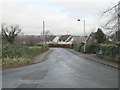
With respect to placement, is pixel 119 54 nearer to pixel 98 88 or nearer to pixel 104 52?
pixel 104 52

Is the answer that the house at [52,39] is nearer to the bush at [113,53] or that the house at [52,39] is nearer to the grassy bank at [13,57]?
the bush at [113,53]

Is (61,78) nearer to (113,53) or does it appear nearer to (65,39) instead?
(113,53)

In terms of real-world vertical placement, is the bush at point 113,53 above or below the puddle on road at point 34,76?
above

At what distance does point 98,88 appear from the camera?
38.2ft

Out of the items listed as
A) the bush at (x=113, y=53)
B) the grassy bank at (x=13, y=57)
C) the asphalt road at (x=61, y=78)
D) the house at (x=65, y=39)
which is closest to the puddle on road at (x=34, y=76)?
the asphalt road at (x=61, y=78)

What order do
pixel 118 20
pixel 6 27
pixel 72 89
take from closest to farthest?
pixel 72 89 → pixel 118 20 → pixel 6 27

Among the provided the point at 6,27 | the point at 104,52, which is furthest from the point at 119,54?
the point at 6,27

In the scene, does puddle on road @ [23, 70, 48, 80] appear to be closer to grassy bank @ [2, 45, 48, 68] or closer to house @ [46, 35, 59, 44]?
grassy bank @ [2, 45, 48, 68]

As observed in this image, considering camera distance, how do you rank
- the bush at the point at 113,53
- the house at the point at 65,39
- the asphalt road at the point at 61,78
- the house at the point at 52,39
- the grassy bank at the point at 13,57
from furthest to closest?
the house at the point at 52,39 < the house at the point at 65,39 < the bush at the point at 113,53 < the grassy bank at the point at 13,57 < the asphalt road at the point at 61,78

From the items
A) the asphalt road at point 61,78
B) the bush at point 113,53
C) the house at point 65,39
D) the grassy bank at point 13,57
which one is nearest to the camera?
the asphalt road at point 61,78

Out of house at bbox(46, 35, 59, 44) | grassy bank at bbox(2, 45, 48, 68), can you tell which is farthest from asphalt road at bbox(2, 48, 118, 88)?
house at bbox(46, 35, 59, 44)

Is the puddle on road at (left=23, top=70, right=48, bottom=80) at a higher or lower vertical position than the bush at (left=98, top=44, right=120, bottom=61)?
lower

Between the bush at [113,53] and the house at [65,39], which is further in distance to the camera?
the house at [65,39]

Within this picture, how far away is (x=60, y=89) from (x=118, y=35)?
16.5 m
